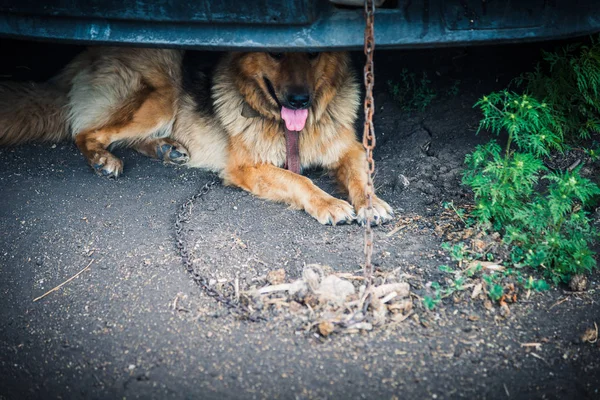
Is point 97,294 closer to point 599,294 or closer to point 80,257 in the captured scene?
point 80,257

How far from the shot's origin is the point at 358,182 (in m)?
3.97

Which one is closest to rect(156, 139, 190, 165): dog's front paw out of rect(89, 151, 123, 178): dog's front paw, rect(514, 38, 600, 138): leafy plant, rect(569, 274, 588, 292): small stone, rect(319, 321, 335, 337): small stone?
rect(89, 151, 123, 178): dog's front paw

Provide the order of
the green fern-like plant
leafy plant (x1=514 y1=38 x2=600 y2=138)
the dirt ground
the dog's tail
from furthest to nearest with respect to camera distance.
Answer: the dog's tail
leafy plant (x1=514 y1=38 x2=600 y2=138)
the green fern-like plant
the dirt ground

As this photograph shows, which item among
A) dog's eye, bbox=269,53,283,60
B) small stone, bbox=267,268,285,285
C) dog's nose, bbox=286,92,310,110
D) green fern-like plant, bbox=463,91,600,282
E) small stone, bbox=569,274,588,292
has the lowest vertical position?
small stone, bbox=267,268,285,285

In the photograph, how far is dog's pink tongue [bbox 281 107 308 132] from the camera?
12.7 feet

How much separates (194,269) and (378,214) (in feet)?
4.14

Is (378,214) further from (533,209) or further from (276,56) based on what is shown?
(276,56)

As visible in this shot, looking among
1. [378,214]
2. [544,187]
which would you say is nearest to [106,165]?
[378,214]

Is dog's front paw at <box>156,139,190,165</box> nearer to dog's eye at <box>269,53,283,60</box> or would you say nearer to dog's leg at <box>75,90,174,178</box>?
dog's leg at <box>75,90,174,178</box>

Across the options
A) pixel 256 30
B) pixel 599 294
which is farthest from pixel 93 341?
pixel 599 294

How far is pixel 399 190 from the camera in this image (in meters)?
3.82

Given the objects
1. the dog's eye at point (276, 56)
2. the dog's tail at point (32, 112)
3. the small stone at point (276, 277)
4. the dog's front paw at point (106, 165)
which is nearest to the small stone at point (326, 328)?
the small stone at point (276, 277)

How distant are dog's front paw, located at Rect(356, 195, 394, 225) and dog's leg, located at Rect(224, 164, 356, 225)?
0.07 metres

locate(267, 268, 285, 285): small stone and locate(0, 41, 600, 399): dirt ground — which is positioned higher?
locate(267, 268, 285, 285): small stone
